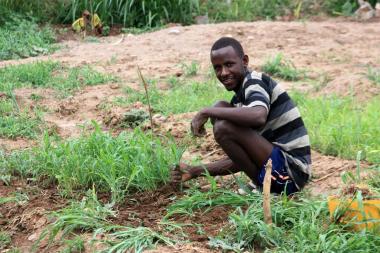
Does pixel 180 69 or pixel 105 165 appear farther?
pixel 180 69

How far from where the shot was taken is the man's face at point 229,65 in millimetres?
3676

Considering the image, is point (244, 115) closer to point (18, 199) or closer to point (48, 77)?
point (18, 199)

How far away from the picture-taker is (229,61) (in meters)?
3.68

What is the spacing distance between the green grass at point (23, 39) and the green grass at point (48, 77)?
1.08m

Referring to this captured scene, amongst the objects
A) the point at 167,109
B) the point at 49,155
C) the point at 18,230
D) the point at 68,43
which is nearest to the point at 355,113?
the point at 167,109

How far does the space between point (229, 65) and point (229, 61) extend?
3cm

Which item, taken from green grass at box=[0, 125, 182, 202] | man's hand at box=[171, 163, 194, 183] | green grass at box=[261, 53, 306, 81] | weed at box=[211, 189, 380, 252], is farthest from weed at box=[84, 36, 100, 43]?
weed at box=[211, 189, 380, 252]

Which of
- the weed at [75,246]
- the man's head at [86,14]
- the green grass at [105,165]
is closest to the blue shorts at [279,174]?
the green grass at [105,165]

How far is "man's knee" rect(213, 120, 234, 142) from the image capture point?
3.55 metres

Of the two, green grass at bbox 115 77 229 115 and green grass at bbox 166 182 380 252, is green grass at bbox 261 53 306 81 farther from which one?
green grass at bbox 166 182 380 252

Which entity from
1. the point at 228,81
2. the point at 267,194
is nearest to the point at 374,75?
the point at 228,81

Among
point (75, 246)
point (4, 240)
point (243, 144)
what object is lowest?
point (4, 240)

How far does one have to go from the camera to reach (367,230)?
3061 millimetres

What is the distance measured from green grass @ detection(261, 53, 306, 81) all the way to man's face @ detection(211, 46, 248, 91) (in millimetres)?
3070
